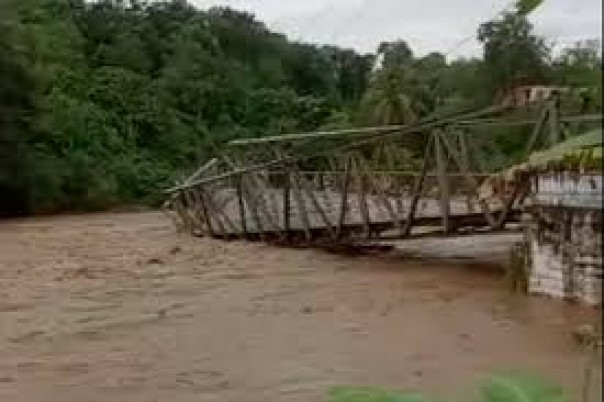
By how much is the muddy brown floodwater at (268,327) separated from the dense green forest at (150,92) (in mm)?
11287

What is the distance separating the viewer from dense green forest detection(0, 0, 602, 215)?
150 feet

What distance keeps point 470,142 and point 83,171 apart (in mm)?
35251

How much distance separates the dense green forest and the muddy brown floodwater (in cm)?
1129

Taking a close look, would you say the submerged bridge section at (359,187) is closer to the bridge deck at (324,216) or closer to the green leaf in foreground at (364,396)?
the bridge deck at (324,216)

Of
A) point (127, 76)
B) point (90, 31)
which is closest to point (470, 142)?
point (127, 76)

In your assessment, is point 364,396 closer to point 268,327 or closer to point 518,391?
point 518,391

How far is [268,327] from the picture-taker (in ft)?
37.8

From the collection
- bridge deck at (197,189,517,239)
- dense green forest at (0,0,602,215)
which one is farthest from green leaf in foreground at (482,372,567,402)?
dense green forest at (0,0,602,215)

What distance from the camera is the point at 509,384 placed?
1679 millimetres

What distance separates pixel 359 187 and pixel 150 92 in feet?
155

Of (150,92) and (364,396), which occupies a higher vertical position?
(150,92)

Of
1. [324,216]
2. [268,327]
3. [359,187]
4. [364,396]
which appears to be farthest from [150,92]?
[364,396]

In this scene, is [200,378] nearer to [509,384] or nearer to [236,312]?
[236,312]

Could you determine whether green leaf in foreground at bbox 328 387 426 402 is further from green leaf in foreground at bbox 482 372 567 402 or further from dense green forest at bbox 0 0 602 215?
dense green forest at bbox 0 0 602 215
